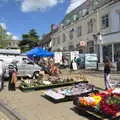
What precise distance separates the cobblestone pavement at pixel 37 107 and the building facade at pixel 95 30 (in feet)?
53.6

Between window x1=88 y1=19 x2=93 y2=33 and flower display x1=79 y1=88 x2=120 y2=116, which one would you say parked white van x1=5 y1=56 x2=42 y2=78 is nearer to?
flower display x1=79 y1=88 x2=120 y2=116

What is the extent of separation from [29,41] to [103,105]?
72450 millimetres

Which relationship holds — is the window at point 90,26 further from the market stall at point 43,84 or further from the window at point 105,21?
the market stall at point 43,84

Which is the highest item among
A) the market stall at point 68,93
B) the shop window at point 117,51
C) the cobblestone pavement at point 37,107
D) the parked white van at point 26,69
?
the shop window at point 117,51

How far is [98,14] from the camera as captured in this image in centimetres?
3716

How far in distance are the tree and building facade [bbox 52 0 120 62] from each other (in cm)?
2859

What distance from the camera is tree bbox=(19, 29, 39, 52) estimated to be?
81250mm

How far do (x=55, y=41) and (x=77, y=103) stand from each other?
153 ft

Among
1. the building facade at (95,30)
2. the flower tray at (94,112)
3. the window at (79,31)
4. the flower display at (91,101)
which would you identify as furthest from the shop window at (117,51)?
the flower display at (91,101)

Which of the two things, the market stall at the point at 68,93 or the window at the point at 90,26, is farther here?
the window at the point at 90,26

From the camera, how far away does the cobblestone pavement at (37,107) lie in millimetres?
10664

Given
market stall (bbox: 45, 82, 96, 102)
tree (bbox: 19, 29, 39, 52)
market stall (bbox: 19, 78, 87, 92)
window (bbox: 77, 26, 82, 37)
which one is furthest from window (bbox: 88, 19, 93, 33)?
tree (bbox: 19, 29, 39, 52)

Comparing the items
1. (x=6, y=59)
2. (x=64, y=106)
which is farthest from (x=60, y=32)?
(x=64, y=106)

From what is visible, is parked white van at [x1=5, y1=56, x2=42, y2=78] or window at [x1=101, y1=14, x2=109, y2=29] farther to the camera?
window at [x1=101, y1=14, x2=109, y2=29]
